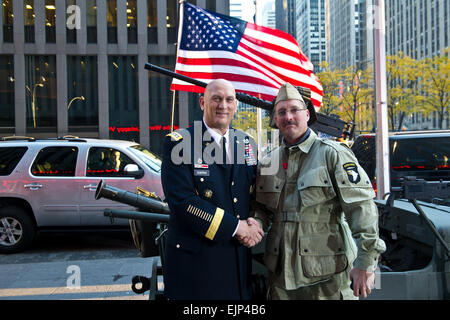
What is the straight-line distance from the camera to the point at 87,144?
7652 millimetres

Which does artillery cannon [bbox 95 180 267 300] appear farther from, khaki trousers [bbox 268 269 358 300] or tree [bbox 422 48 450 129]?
tree [bbox 422 48 450 129]

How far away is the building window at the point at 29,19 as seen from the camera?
28.3 meters

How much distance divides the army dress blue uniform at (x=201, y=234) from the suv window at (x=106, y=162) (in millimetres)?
5403

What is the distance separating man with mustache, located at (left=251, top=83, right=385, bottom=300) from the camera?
213cm

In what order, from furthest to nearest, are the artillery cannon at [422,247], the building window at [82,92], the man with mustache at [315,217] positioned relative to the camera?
1. the building window at [82,92]
2. the artillery cannon at [422,247]
3. the man with mustache at [315,217]

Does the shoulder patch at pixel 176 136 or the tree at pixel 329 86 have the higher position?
the tree at pixel 329 86

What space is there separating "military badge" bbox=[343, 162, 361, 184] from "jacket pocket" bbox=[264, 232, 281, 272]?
527 mm

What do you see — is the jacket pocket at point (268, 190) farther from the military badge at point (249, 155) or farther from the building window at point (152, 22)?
the building window at point (152, 22)

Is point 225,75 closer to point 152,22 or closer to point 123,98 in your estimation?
point 123,98

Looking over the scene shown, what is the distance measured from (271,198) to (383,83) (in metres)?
4.35

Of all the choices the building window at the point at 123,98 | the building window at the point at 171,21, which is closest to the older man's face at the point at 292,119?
the building window at the point at 123,98

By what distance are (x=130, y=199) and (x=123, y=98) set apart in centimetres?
2985

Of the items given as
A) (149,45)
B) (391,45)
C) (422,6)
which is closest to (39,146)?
(149,45)

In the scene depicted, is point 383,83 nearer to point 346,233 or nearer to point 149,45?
point 346,233
